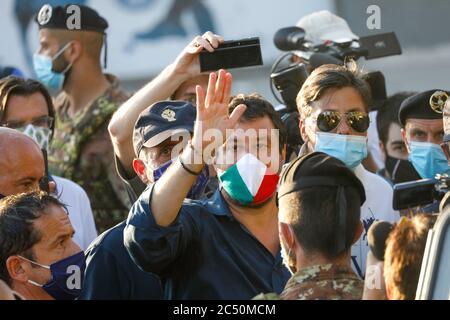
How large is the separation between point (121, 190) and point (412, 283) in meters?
2.81

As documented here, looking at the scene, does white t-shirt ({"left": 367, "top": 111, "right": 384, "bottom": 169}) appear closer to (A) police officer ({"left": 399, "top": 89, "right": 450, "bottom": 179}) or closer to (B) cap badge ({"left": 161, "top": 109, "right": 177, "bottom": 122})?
(A) police officer ({"left": 399, "top": 89, "right": 450, "bottom": 179})

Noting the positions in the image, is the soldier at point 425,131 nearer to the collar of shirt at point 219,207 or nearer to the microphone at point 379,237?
A: the collar of shirt at point 219,207

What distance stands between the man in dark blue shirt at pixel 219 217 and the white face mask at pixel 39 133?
1524 mm

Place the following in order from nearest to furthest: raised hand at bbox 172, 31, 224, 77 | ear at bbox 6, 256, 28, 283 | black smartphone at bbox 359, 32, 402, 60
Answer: ear at bbox 6, 256, 28, 283 < raised hand at bbox 172, 31, 224, 77 < black smartphone at bbox 359, 32, 402, 60

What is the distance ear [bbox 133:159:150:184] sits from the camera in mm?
4852

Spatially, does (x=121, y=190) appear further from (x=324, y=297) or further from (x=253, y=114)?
(x=324, y=297)

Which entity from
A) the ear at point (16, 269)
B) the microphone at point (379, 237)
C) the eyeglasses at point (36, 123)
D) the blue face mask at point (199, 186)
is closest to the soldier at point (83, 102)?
the eyeglasses at point (36, 123)

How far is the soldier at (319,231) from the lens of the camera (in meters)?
3.65

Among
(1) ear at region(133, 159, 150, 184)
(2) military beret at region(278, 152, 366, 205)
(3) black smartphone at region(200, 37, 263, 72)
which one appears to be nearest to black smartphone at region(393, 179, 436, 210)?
(2) military beret at region(278, 152, 366, 205)

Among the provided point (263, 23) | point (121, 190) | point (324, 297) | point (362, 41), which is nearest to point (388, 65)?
point (263, 23)

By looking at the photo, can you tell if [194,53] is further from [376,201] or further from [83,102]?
[83,102]

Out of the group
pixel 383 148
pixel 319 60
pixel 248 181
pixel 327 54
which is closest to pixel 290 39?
pixel 327 54

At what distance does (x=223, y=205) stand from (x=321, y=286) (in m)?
0.82

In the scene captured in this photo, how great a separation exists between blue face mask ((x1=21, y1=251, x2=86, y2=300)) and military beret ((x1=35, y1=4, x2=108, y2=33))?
2447mm
